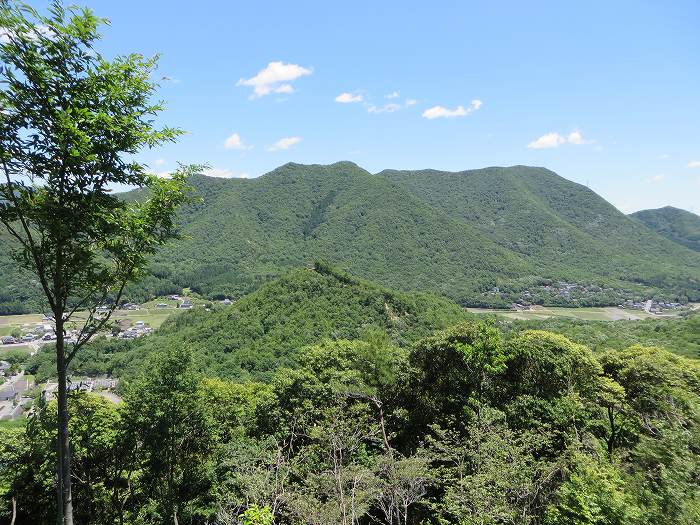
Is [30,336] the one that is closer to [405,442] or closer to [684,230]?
[405,442]

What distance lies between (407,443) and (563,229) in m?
159

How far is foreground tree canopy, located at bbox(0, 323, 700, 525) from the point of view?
9836 mm

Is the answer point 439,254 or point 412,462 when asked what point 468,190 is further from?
point 412,462

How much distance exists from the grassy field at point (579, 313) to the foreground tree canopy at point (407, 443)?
3149 inches

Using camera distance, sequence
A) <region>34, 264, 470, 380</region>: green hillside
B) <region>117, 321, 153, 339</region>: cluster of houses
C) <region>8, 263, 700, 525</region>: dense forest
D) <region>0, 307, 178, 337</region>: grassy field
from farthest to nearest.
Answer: <region>0, 307, 178, 337</region>: grassy field, <region>117, 321, 153, 339</region>: cluster of houses, <region>34, 264, 470, 380</region>: green hillside, <region>8, 263, 700, 525</region>: dense forest

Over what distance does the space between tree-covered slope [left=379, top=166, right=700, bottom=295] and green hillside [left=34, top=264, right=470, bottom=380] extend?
90988 mm

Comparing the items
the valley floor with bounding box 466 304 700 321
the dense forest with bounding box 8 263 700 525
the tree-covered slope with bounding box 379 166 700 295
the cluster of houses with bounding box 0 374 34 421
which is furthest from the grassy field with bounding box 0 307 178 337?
the tree-covered slope with bounding box 379 166 700 295

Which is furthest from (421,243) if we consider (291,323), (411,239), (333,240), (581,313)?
(291,323)

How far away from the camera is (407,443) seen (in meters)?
17.5

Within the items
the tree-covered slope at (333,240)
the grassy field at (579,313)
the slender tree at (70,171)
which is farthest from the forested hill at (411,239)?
the slender tree at (70,171)

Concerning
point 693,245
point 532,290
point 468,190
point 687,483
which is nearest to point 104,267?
point 687,483

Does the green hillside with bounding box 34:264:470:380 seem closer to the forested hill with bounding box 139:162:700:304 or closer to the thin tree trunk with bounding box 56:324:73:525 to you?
the thin tree trunk with bounding box 56:324:73:525

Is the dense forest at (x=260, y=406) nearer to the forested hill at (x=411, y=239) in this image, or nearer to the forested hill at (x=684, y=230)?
the forested hill at (x=411, y=239)

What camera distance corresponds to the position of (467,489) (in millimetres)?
9945
